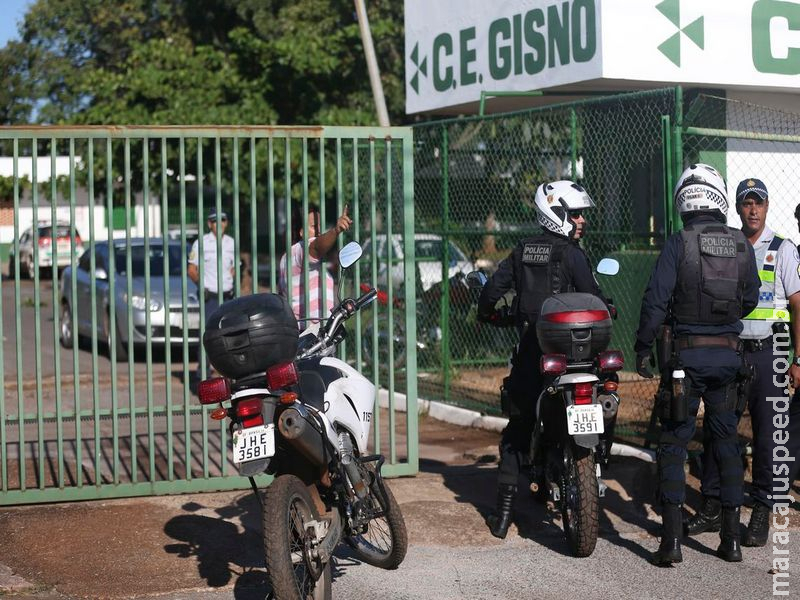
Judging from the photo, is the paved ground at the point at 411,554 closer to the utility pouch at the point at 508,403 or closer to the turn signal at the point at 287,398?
the utility pouch at the point at 508,403

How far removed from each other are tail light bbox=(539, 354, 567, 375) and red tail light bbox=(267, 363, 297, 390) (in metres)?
1.46

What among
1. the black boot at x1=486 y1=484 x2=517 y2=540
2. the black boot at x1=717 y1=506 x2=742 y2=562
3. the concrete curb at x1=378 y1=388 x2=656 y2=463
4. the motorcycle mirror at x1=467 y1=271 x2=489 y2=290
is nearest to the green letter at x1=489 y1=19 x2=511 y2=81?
the concrete curb at x1=378 y1=388 x2=656 y2=463

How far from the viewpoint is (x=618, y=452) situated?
8031mm

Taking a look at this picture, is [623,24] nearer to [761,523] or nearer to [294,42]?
[761,523]

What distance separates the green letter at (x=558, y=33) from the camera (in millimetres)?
10453

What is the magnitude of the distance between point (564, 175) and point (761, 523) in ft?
14.0

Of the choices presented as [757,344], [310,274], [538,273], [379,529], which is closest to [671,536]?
[757,344]

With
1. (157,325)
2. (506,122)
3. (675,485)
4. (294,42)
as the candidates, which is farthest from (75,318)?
(294,42)

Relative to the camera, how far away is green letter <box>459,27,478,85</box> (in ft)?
39.2

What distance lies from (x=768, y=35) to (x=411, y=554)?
624cm

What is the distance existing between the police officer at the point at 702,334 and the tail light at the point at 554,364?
436mm

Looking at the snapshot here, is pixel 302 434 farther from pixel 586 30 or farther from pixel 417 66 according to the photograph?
pixel 417 66

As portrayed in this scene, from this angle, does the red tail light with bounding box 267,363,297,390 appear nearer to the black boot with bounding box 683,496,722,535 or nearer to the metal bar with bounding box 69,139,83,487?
the metal bar with bounding box 69,139,83,487

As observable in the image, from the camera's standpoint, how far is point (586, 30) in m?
10.2
